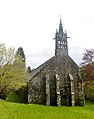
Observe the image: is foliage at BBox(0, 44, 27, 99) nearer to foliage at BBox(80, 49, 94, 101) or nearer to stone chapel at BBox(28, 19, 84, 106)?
stone chapel at BBox(28, 19, 84, 106)

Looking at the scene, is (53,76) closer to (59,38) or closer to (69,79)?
(69,79)

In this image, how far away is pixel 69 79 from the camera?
5606 cm

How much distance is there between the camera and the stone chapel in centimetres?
5406

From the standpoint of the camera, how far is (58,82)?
179 ft

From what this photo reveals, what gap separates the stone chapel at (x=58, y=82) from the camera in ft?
177

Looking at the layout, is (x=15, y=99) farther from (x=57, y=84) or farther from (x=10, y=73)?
(x=10, y=73)

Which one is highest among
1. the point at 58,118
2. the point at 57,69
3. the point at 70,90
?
the point at 57,69

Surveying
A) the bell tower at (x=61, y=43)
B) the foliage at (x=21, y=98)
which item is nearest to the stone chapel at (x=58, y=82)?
the bell tower at (x=61, y=43)

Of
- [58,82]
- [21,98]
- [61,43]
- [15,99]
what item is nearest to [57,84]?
[58,82]

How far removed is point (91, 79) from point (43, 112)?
25286 mm

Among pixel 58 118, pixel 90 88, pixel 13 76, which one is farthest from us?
pixel 90 88

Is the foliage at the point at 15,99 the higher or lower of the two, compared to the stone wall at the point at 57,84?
lower

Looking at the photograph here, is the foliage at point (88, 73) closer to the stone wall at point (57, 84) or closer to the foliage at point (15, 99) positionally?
the stone wall at point (57, 84)

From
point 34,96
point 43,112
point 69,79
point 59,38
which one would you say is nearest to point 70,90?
point 69,79
